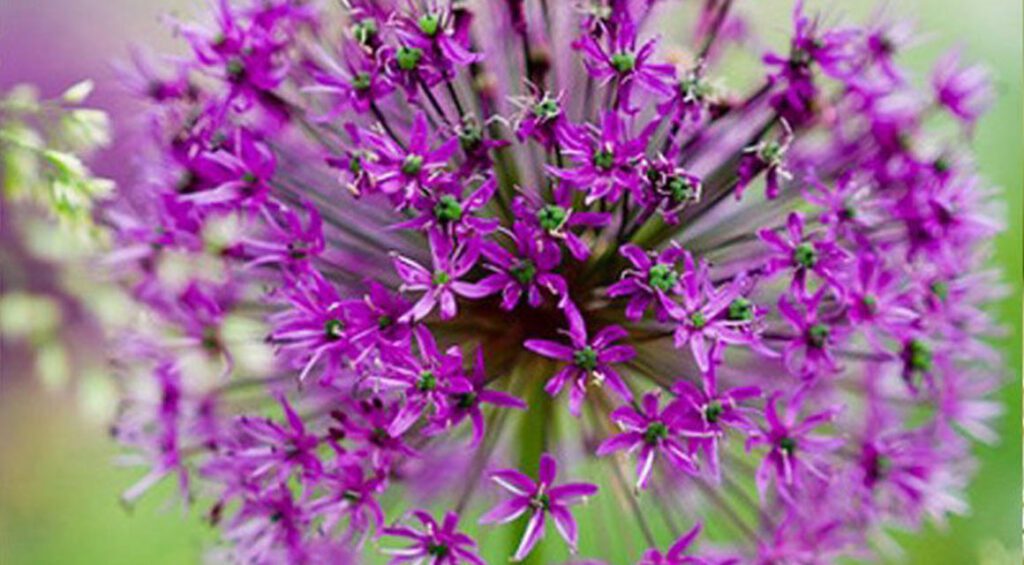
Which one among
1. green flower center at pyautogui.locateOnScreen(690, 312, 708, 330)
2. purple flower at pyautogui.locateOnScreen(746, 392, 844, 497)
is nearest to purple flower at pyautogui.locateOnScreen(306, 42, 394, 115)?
green flower center at pyautogui.locateOnScreen(690, 312, 708, 330)

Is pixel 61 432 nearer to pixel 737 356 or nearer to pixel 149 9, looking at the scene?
pixel 149 9

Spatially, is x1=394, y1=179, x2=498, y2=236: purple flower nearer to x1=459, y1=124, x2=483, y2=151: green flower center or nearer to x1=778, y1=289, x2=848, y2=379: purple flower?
x1=459, y1=124, x2=483, y2=151: green flower center

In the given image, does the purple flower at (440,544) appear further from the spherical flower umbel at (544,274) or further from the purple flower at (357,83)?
the purple flower at (357,83)

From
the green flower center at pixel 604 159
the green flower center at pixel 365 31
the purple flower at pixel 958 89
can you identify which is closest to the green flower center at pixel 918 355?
the purple flower at pixel 958 89

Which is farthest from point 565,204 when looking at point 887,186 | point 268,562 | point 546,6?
point 268,562

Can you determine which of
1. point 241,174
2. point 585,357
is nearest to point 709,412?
point 585,357

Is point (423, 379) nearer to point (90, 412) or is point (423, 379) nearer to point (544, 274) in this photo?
point (544, 274)
